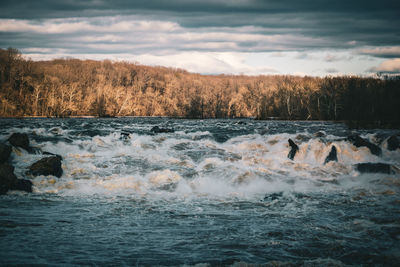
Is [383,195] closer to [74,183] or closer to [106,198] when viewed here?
[106,198]

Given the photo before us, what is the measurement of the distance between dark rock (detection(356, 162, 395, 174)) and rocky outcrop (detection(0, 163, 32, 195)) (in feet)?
41.5

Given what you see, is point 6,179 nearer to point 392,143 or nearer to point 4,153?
point 4,153

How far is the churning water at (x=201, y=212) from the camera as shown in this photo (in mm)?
6078

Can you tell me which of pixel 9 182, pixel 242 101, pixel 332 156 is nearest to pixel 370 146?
pixel 332 156

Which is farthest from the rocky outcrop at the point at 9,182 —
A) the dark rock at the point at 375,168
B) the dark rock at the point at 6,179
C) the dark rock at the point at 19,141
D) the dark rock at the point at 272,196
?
the dark rock at the point at 375,168

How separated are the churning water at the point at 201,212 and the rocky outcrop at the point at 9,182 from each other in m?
0.27

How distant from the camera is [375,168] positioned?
14016 millimetres

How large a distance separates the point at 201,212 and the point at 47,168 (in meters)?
6.79

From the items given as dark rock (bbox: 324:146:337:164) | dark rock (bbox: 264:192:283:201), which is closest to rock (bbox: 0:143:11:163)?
dark rock (bbox: 264:192:283:201)

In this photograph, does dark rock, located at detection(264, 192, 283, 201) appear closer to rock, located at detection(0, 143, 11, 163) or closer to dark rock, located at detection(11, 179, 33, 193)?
dark rock, located at detection(11, 179, 33, 193)

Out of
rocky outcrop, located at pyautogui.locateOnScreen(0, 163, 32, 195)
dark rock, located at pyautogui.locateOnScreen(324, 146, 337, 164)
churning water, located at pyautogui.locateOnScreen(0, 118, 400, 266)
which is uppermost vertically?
dark rock, located at pyautogui.locateOnScreen(324, 146, 337, 164)

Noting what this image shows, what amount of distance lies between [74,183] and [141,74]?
164731mm

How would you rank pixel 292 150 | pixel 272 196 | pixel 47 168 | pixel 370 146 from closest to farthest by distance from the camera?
pixel 272 196 < pixel 47 168 < pixel 292 150 < pixel 370 146

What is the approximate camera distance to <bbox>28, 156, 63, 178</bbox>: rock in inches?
493
